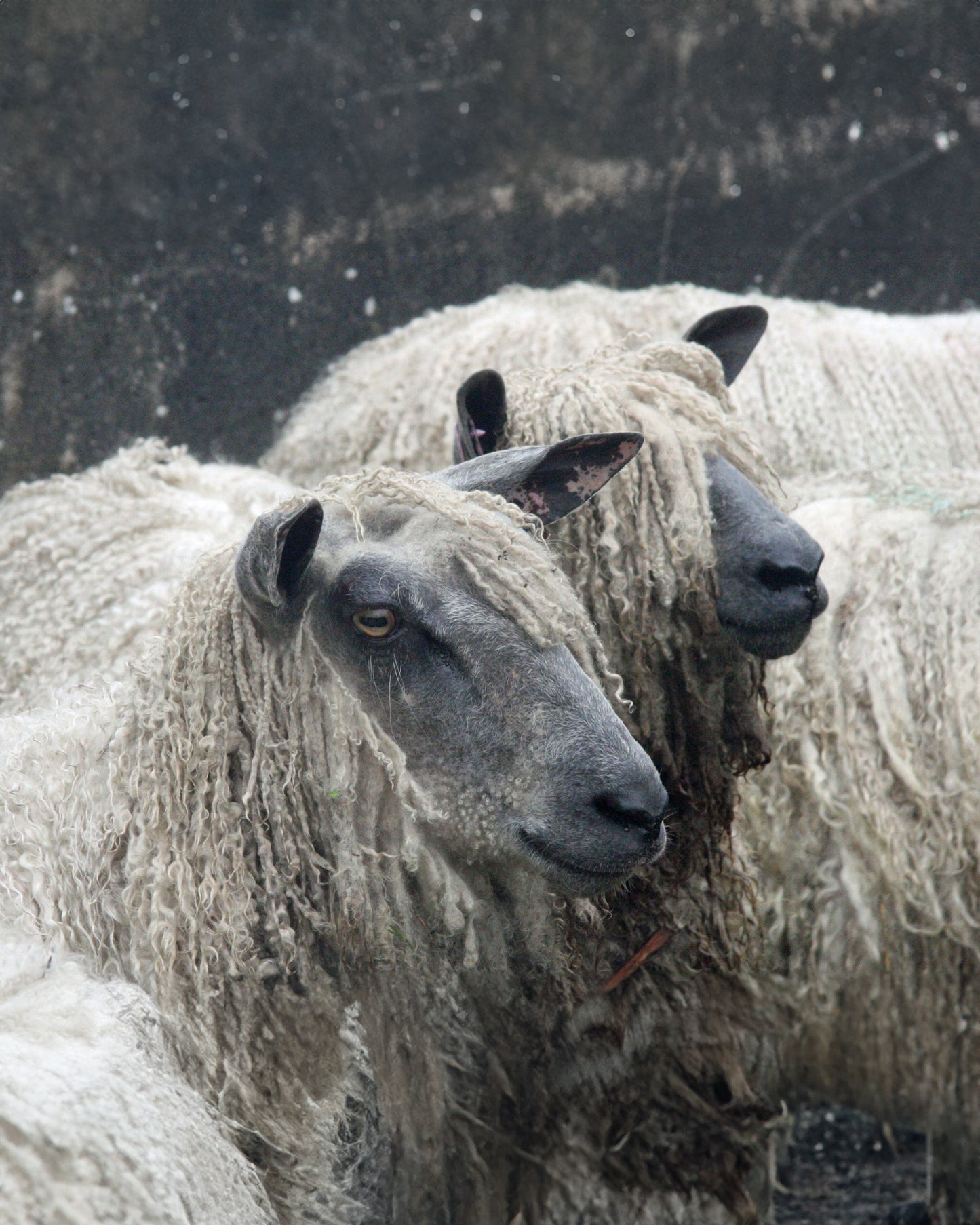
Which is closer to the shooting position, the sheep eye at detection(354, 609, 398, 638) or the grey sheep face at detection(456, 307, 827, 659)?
the sheep eye at detection(354, 609, 398, 638)

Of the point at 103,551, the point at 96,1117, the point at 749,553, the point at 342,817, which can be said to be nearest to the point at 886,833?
the point at 749,553

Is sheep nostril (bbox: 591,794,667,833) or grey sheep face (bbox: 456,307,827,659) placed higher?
grey sheep face (bbox: 456,307,827,659)

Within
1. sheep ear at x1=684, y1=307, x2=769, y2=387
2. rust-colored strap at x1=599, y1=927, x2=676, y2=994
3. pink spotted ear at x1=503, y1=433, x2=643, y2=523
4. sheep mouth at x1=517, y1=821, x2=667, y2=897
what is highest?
sheep ear at x1=684, y1=307, x2=769, y2=387

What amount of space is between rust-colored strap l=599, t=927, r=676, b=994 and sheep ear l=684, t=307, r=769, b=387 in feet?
4.30

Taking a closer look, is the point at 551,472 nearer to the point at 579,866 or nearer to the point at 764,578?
the point at 764,578

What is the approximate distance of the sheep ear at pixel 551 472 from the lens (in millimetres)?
2389

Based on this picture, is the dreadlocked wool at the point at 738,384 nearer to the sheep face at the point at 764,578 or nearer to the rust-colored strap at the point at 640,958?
the sheep face at the point at 764,578

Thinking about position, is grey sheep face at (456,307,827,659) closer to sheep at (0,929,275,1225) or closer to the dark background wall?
sheep at (0,929,275,1225)

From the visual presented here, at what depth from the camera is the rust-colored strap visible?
267cm

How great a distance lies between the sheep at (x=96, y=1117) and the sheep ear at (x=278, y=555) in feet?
2.10

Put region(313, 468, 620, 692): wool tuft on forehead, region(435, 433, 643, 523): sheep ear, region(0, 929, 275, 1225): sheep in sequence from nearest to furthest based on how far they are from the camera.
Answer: region(0, 929, 275, 1225): sheep < region(313, 468, 620, 692): wool tuft on forehead < region(435, 433, 643, 523): sheep ear

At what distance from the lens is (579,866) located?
1.99m

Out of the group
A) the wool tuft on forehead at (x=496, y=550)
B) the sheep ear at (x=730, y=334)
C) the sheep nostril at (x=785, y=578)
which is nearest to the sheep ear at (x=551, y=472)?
the wool tuft on forehead at (x=496, y=550)

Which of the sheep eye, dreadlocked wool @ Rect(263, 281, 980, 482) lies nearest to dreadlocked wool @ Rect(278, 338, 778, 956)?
the sheep eye
